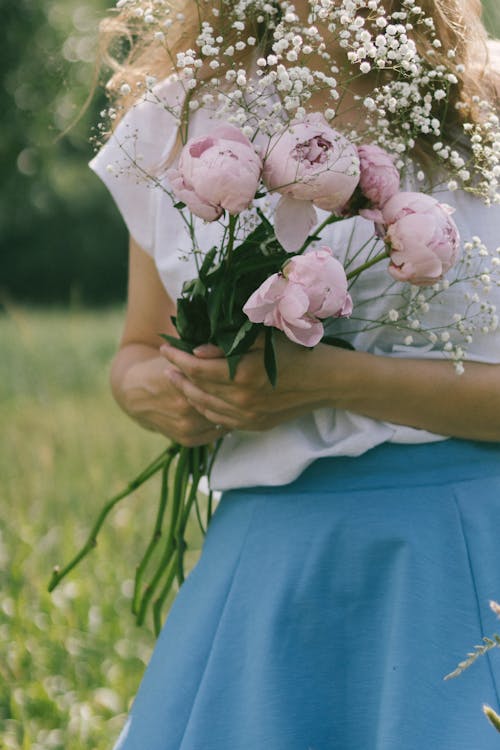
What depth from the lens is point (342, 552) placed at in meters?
1.85

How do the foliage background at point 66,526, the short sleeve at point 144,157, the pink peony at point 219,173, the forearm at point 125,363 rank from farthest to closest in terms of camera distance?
the foliage background at point 66,526 → the forearm at point 125,363 → the short sleeve at point 144,157 → the pink peony at point 219,173

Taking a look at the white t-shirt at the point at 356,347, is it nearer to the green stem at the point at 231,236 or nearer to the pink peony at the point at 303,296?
the green stem at the point at 231,236

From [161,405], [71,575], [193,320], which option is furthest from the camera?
[71,575]

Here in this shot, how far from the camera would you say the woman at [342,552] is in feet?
5.78

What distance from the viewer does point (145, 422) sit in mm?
2316

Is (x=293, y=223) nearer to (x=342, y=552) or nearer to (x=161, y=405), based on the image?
(x=342, y=552)

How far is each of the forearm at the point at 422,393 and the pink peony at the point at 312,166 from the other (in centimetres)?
43

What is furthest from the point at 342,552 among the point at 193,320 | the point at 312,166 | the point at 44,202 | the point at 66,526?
the point at 44,202

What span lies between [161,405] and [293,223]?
0.74m

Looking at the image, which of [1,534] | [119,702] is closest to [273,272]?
[119,702]

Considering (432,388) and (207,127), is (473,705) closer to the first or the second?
(432,388)

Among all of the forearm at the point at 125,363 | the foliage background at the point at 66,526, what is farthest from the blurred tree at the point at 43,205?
the forearm at the point at 125,363

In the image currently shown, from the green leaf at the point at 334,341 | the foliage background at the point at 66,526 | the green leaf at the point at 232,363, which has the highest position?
the green leaf at the point at 232,363

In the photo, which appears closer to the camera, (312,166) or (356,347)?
(312,166)
